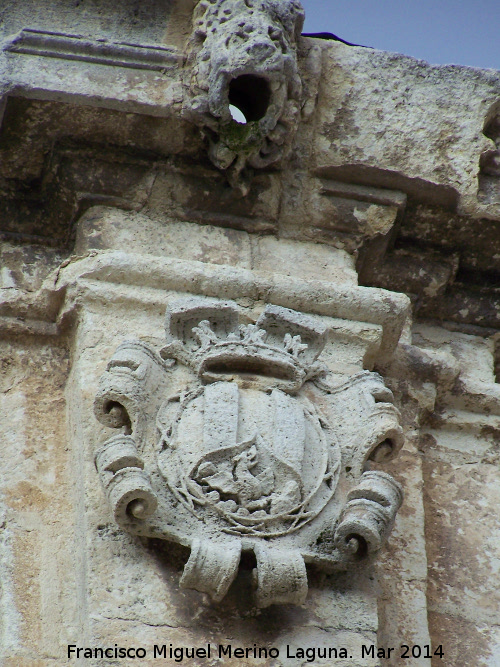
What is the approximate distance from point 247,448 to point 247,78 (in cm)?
118

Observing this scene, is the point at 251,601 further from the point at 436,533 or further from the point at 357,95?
the point at 357,95

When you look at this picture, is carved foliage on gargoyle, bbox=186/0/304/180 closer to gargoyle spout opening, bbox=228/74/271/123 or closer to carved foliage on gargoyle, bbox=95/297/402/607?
gargoyle spout opening, bbox=228/74/271/123

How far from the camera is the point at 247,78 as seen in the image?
3.36 meters

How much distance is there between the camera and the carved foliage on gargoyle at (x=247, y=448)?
256 cm

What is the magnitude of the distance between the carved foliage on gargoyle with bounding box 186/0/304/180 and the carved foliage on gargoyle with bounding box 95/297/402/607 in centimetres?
55

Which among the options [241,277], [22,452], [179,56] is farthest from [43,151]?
[22,452]

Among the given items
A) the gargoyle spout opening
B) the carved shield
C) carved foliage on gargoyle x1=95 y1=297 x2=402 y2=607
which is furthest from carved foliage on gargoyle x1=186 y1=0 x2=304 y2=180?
the carved shield

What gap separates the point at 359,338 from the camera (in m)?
3.20

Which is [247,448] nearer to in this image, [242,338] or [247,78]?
[242,338]

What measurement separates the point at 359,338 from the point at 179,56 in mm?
981

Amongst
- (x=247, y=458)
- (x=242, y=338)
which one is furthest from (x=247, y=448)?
(x=242, y=338)

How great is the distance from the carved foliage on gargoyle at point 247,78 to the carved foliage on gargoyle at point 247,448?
1.80ft

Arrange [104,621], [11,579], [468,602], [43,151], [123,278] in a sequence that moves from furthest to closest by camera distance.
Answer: [43,151], [123,278], [468,602], [11,579], [104,621]

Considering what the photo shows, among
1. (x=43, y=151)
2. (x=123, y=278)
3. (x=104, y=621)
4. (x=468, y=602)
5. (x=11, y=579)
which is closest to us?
(x=104, y=621)
